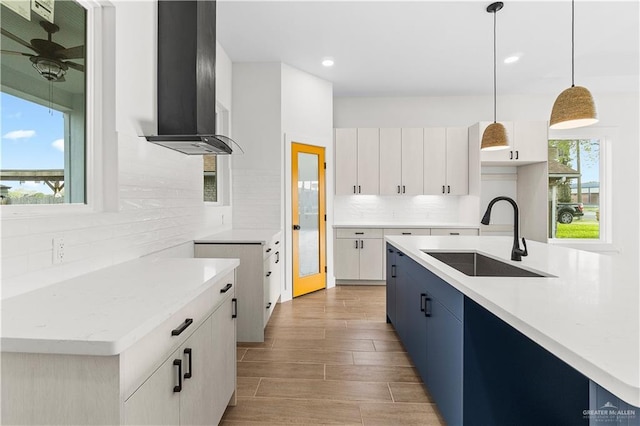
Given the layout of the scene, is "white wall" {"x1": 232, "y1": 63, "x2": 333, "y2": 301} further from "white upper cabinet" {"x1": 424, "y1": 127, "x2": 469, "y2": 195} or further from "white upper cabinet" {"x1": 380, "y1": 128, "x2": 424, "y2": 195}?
"white upper cabinet" {"x1": 424, "y1": 127, "x2": 469, "y2": 195}

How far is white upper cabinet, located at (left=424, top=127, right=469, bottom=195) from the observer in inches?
210

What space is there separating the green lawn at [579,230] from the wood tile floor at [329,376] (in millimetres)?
3879

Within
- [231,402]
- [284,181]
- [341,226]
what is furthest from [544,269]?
[341,226]

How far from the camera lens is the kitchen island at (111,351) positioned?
90 centimetres

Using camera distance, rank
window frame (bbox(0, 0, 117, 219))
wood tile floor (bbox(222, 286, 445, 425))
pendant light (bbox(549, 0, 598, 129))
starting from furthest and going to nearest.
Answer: pendant light (bbox(549, 0, 598, 129)) < wood tile floor (bbox(222, 286, 445, 425)) < window frame (bbox(0, 0, 117, 219))

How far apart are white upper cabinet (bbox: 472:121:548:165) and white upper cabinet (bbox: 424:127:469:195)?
0.34 meters

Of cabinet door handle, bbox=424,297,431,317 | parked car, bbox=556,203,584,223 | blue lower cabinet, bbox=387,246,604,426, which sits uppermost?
parked car, bbox=556,203,584,223

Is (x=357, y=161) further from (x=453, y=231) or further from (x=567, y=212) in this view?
(x=567, y=212)

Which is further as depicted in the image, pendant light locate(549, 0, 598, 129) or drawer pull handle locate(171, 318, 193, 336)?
pendant light locate(549, 0, 598, 129)

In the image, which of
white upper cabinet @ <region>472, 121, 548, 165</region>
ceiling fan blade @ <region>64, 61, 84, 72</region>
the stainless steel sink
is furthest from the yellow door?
ceiling fan blade @ <region>64, 61, 84, 72</region>

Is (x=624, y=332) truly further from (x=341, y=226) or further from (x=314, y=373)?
(x=341, y=226)

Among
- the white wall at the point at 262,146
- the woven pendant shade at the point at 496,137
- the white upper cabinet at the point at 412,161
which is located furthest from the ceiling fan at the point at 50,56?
the white upper cabinet at the point at 412,161

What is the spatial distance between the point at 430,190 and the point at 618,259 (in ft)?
10.9

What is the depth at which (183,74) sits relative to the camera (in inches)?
87.4
